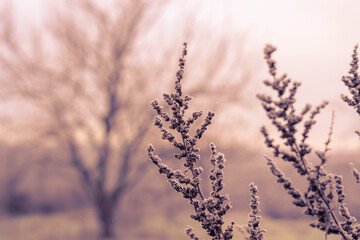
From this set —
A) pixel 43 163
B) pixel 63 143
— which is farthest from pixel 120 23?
pixel 43 163

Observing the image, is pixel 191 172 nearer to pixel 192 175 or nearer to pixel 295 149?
pixel 192 175

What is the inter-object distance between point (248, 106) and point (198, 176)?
14.1 meters

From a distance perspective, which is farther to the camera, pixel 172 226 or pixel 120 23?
pixel 172 226

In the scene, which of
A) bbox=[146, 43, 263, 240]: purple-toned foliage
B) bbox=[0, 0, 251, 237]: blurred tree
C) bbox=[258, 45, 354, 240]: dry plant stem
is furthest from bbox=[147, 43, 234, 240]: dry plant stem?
bbox=[0, 0, 251, 237]: blurred tree

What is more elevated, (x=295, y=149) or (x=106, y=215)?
(x=106, y=215)

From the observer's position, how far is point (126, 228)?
19.4 metres

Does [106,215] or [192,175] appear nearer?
[192,175]

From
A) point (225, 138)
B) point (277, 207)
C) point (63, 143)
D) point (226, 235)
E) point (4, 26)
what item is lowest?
point (226, 235)

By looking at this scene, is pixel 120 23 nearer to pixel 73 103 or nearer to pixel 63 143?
pixel 73 103

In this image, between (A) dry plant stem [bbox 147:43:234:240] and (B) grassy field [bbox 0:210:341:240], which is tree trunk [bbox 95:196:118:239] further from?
(A) dry plant stem [bbox 147:43:234:240]

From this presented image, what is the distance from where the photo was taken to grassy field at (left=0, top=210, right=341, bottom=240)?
662 inches

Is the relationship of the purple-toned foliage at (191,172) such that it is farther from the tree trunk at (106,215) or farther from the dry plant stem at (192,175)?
the tree trunk at (106,215)

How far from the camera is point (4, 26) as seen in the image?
14.6m

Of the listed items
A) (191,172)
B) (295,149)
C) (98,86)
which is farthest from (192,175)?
(98,86)
